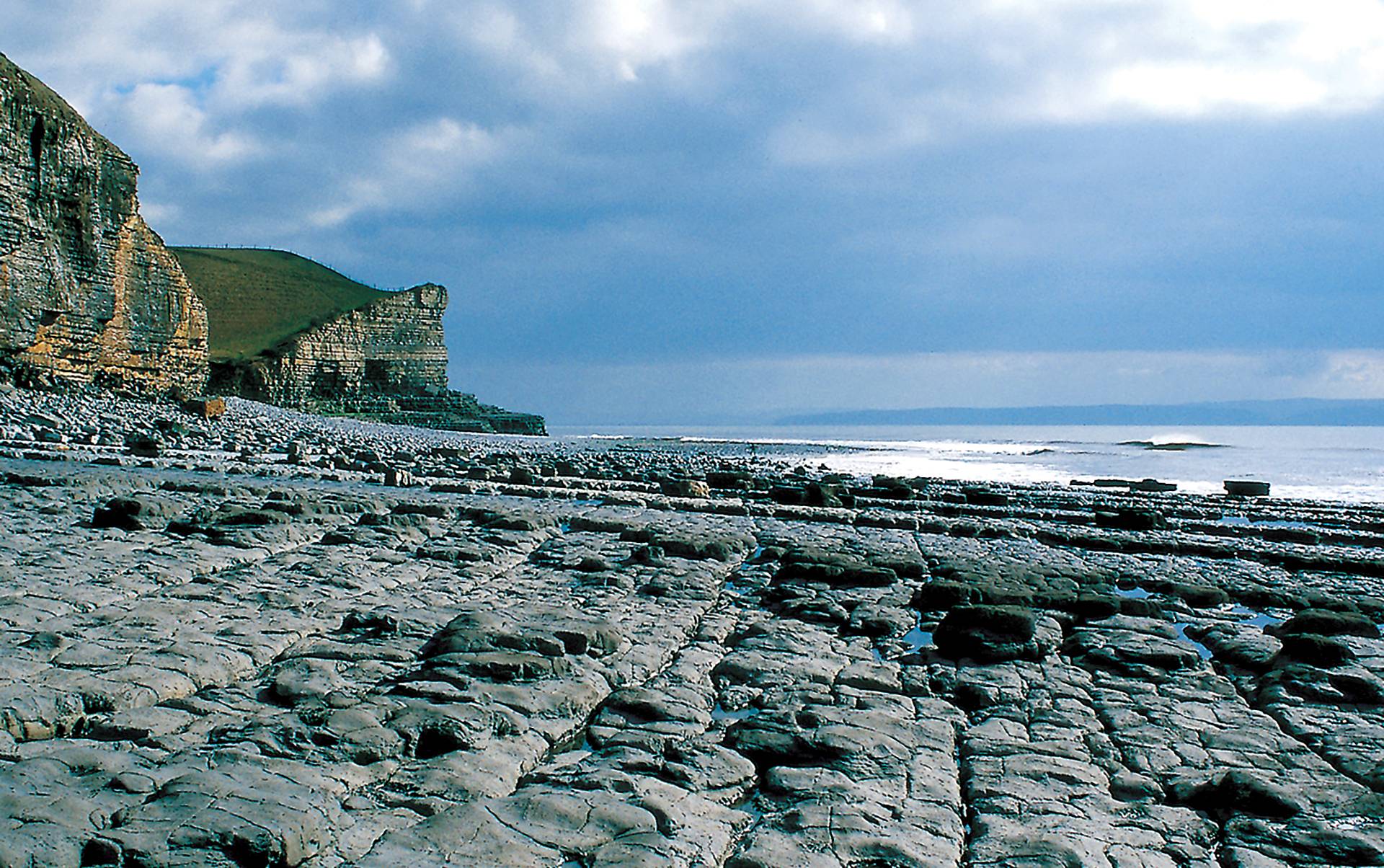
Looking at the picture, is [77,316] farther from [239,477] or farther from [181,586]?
[181,586]

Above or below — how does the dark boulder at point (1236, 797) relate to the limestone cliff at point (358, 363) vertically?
below

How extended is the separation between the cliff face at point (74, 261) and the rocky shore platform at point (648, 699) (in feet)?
78.6

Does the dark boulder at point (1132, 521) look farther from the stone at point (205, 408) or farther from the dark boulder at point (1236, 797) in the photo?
the stone at point (205, 408)

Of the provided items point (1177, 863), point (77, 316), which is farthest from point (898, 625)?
point (77, 316)

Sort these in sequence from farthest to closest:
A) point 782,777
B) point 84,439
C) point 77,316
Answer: point 77,316 < point 84,439 < point 782,777

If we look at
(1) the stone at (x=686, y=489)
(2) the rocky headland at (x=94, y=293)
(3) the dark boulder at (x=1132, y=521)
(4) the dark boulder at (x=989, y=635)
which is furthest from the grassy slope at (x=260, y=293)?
(4) the dark boulder at (x=989, y=635)

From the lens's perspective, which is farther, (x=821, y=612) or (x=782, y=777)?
(x=821, y=612)

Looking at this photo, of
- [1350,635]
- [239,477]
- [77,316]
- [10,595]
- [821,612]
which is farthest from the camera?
[77,316]

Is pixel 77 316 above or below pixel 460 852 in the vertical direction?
above

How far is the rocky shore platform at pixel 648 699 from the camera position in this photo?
3.19 m

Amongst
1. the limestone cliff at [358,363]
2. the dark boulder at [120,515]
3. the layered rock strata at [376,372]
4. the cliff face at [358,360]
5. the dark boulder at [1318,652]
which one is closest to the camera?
the dark boulder at [1318,652]

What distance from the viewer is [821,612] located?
6836mm

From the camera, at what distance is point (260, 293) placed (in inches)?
3159

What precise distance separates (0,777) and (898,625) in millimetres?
5049
